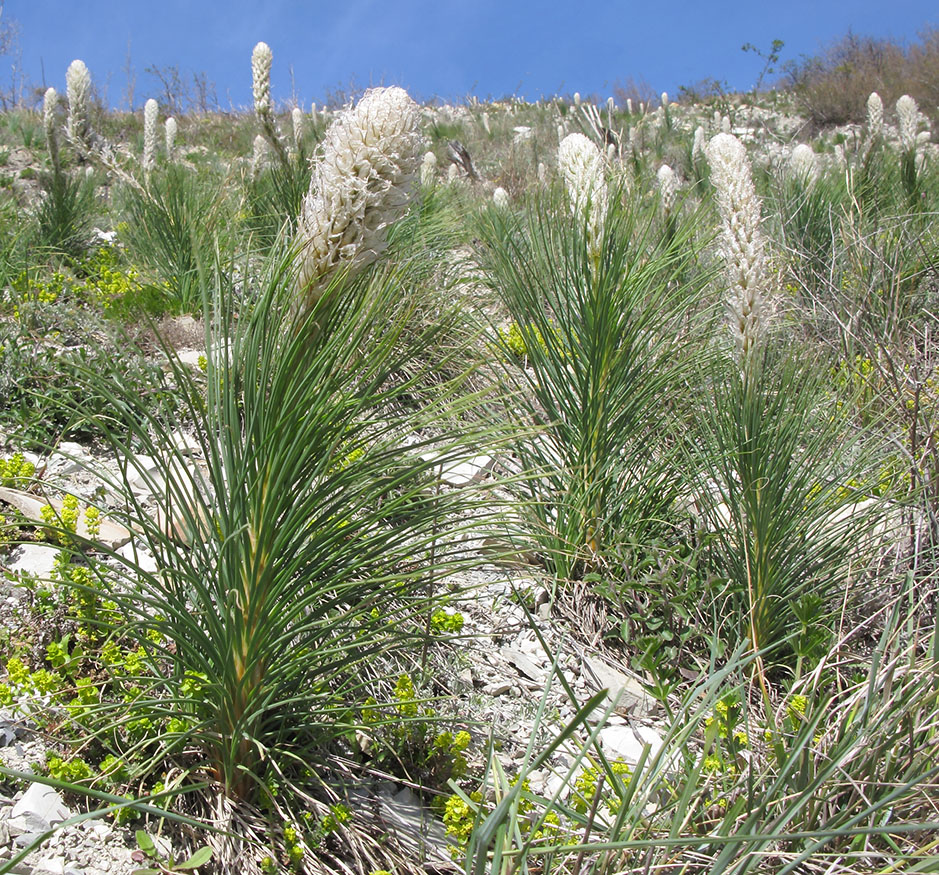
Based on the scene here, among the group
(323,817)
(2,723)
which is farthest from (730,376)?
(2,723)

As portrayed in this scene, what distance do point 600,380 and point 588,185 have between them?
744mm

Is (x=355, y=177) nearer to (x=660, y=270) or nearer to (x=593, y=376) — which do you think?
(x=593, y=376)

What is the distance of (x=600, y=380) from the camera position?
9.07ft

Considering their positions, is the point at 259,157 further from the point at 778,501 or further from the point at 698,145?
the point at 778,501

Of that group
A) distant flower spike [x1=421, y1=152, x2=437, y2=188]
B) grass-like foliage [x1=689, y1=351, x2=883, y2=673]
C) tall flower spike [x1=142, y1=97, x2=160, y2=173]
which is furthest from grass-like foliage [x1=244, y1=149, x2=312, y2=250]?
grass-like foliage [x1=689, y1=351, x2=883, y2=673]

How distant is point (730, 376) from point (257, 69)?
3.88 metres

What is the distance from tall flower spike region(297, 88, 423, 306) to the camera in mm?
1378

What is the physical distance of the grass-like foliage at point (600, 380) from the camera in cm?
273

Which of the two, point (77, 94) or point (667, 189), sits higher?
point (77, 94)

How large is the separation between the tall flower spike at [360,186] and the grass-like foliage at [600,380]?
134 cm

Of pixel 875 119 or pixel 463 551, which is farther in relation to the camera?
pixel 875 119

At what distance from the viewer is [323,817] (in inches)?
65.6

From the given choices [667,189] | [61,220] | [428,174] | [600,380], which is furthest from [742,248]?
[428,174]

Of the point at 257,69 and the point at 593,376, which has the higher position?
the point at 257,69
